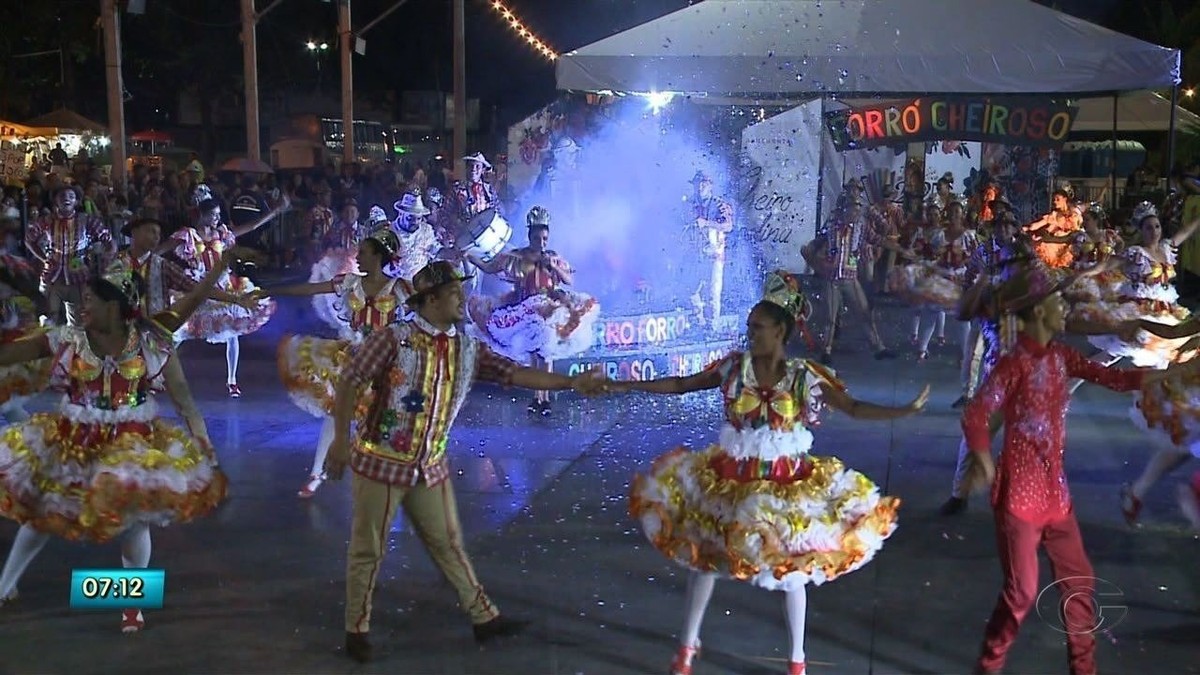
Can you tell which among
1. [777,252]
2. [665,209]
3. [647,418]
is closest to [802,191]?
[777,252]

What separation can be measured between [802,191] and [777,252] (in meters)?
1.05

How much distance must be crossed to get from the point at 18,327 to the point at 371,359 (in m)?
4.07

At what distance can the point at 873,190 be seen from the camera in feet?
70.8

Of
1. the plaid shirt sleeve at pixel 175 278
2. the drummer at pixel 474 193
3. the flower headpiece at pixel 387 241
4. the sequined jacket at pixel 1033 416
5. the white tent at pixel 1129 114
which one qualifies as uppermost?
the white tent at pixel 1129 114

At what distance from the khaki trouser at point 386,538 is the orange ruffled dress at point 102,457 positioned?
81 centimetres

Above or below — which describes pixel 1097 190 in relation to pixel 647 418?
above

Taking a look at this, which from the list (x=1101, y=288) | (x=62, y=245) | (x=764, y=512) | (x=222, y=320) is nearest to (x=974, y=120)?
(x=1101, y=288)

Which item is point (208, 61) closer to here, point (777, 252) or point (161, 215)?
point (161, 215)

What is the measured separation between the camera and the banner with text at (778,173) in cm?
1989

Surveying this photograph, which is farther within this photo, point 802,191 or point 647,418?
point 802,191

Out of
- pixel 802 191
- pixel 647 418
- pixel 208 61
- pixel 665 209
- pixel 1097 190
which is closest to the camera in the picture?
pixel 647 418

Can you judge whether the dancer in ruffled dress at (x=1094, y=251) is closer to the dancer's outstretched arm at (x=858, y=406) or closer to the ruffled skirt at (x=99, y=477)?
the dancer's outstretched arm at (x=858, y=406)

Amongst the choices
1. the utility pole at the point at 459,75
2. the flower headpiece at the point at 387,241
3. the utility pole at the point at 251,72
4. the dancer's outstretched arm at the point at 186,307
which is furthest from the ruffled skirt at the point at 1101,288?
the utility pole at the point at 459,75

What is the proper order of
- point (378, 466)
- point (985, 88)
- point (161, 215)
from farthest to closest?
point (161, 215) < point (985, 88) < point (378, 466)
